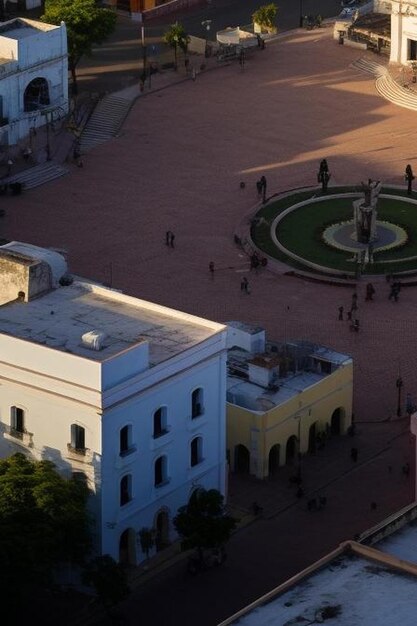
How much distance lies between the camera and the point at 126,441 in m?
83.1

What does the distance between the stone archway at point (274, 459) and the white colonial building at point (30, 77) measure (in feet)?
146

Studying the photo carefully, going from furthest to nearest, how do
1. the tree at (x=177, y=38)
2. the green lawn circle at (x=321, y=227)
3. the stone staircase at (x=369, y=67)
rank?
the tree at (x=177, y=38), the stone staircase at (x=369, y=67), the green lawn circle at (x=321, y=227)

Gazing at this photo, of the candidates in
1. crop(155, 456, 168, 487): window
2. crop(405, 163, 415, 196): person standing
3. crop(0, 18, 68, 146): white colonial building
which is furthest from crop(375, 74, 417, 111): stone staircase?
crop(155, 456, 168, 487): window

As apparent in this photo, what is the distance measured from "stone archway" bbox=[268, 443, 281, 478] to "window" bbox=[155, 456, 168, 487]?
9143 millimetres

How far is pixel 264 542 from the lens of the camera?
287 ft

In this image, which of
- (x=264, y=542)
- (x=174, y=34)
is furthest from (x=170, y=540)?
(x=174, y=34)

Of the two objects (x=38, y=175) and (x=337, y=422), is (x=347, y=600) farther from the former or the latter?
(x=38, y=175)

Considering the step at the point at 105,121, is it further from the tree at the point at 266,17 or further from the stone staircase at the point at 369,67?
the stone staircase at the point at 369,67

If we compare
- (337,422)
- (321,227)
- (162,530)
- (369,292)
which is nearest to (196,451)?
(162,530)

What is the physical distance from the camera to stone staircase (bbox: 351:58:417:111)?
467 feet

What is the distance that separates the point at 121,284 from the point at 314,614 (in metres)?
47.9

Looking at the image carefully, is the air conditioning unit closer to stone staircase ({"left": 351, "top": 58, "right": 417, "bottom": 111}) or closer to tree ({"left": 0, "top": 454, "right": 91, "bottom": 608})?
tree ({"left": 0, "top": 454, "right": 91, "bottom": 608})

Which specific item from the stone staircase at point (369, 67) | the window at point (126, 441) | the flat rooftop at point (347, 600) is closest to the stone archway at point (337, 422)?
Result: the window at point (126, 441)

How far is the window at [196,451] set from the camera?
86875 mm
